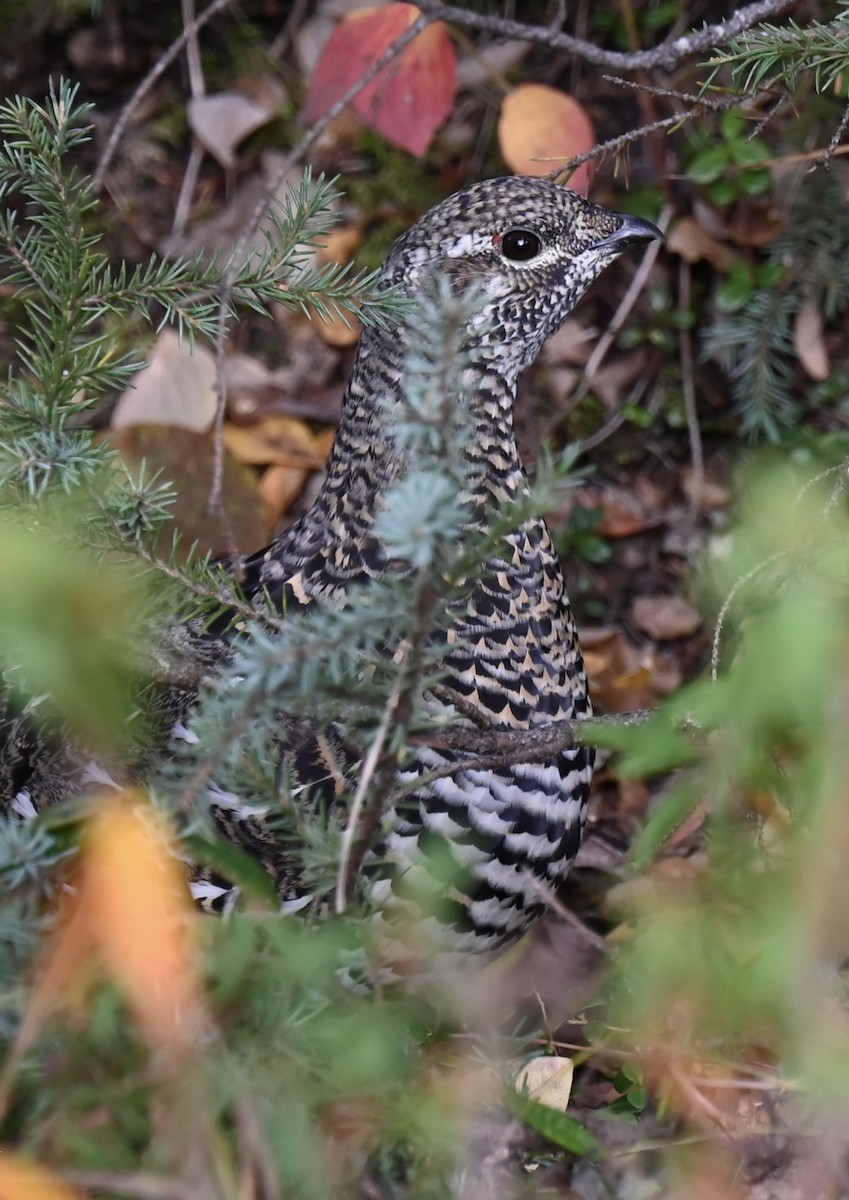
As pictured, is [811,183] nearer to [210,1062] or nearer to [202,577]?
[202,577]

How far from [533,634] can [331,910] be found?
764 mm

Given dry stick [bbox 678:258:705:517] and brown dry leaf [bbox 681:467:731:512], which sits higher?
dry stick [bbox 678:258:705:517]

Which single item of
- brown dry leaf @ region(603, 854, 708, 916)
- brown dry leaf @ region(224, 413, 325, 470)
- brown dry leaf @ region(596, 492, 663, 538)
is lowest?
brown dry leaf @ region(603, 854, 708, 916)

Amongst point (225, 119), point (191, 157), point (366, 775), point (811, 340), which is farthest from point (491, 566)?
point (191, 157)

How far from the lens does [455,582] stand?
1.39m

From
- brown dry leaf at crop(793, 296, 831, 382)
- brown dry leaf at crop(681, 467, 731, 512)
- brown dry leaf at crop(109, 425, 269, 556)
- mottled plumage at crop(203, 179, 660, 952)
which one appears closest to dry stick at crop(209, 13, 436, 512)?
mottled plumage at crop(203, 179, 660, 952)

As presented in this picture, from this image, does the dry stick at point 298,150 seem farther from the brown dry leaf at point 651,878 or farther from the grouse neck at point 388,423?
the brown dry leaf at point 651,878

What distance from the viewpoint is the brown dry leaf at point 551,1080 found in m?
2.33

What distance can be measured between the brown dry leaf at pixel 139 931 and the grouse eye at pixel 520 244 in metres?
1.56

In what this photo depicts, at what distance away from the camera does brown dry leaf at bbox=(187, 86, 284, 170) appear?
374 centimetres

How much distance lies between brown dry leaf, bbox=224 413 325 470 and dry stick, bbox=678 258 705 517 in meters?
1.12

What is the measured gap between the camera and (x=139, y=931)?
1187mm

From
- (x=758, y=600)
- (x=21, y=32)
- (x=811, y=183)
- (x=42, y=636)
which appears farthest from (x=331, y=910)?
(x=21, y=32)

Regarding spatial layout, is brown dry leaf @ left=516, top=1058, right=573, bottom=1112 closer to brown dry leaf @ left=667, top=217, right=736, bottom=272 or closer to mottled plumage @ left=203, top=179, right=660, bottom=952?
mottled plumage @ left=203, top=179, right=660, bottom=952
